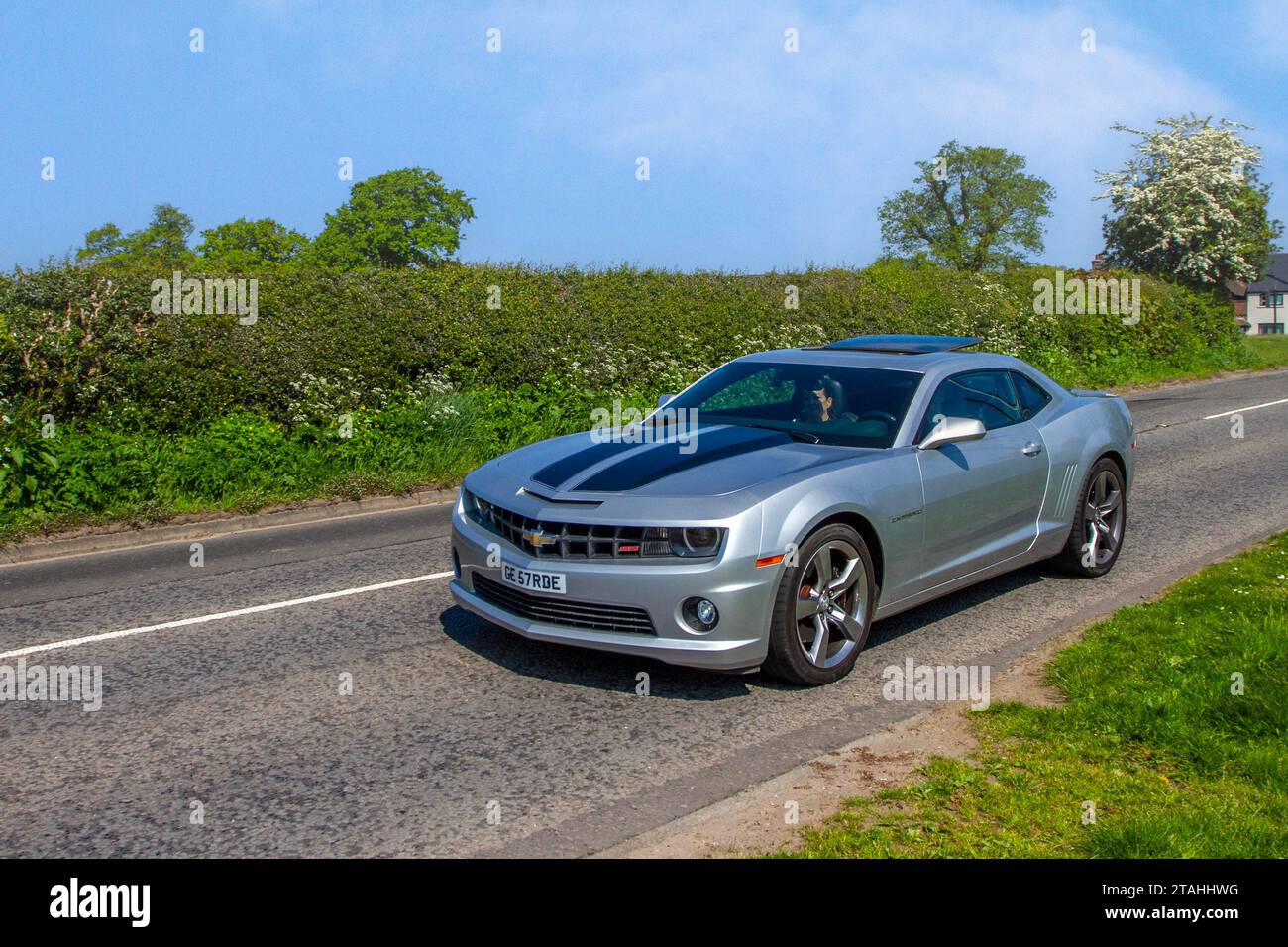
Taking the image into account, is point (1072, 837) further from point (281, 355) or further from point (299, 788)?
point (281, 355)

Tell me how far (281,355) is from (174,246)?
260 ft

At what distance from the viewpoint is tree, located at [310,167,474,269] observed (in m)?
75.1

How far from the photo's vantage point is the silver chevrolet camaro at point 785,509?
5.33 metres

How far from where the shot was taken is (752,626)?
5.34 metres

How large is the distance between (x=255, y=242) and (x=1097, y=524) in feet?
252

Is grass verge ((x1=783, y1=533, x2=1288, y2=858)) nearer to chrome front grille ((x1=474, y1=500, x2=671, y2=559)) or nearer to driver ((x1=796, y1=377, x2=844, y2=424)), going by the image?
chrome front grille ((x1=474, y1=500, x2=671, y2=559))

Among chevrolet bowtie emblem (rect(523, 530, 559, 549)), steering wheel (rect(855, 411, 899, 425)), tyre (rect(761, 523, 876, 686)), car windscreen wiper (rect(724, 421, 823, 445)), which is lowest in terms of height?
tyre (rect(761, 523, 876, 686))

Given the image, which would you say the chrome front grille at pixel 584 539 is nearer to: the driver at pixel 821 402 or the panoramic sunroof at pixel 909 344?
the driver at pixel 821 402

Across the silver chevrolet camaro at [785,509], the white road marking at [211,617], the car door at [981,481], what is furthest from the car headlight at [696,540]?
the white road marking at [211,617]

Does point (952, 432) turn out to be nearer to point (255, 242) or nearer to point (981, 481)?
point (981, 481)

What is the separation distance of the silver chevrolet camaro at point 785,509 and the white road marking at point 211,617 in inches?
75.5

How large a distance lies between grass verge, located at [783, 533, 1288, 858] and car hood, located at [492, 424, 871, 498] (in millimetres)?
1544

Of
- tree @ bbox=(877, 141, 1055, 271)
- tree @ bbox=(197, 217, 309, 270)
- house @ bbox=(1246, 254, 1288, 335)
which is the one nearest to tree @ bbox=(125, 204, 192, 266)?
tree @ bbox=(197, 217, 309, 270)
